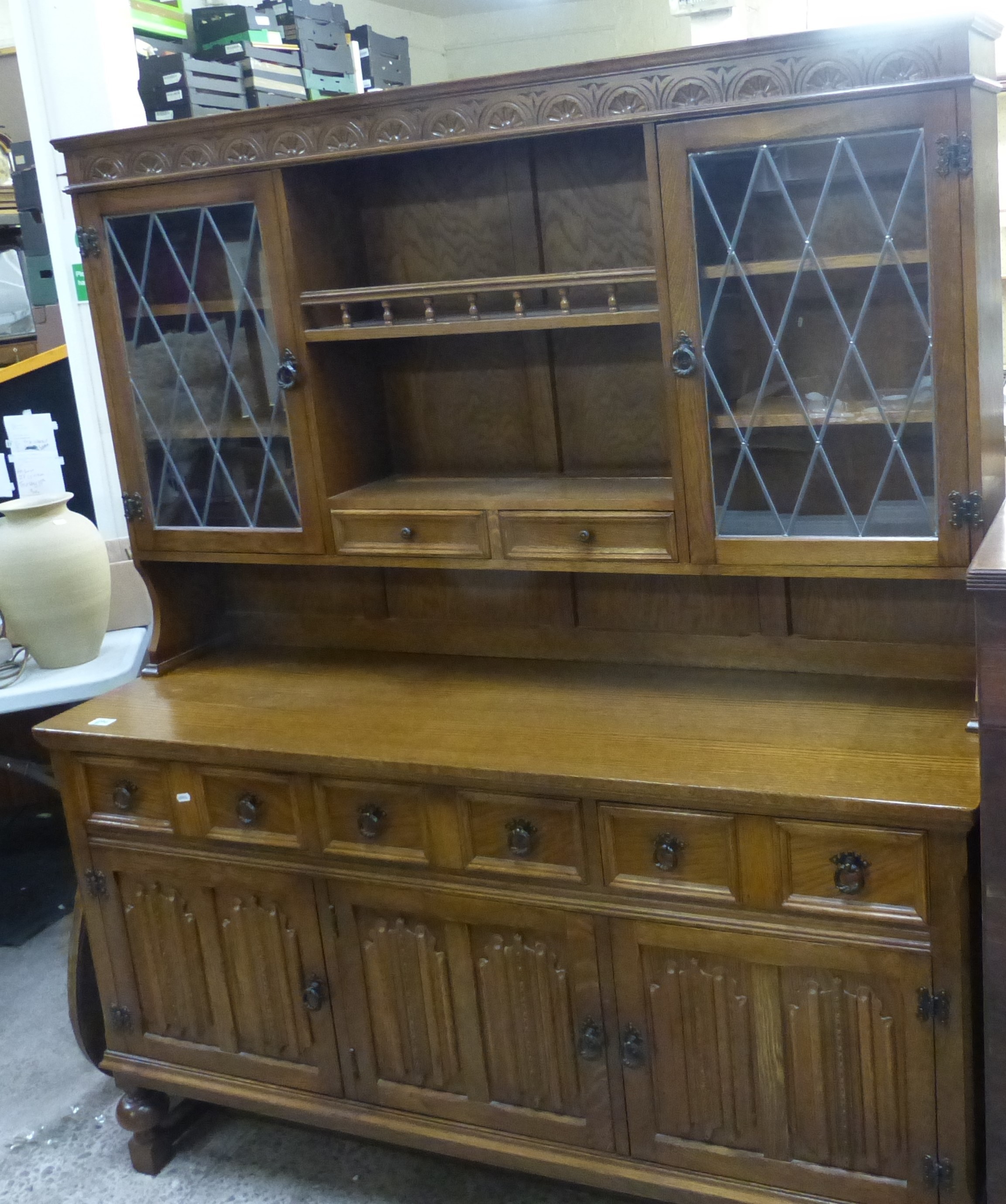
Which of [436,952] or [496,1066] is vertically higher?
[436,952]

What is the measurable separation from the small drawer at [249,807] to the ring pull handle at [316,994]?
0.83ft

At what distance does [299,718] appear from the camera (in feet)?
6.98

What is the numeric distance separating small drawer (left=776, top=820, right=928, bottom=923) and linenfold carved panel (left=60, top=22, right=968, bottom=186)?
1.00 m

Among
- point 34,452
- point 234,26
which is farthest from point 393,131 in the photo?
point 34,452

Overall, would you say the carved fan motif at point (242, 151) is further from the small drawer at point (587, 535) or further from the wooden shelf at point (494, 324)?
the small drawer at point (587, 535)


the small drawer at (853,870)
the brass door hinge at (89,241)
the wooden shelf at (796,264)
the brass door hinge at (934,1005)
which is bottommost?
the brass door hinge at (934,1005)

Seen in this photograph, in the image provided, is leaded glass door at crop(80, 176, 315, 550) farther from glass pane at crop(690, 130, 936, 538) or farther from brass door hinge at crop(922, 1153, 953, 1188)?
brass door hinge at crop(922, 1153, 953, 1188)

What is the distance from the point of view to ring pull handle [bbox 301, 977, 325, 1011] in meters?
2.12

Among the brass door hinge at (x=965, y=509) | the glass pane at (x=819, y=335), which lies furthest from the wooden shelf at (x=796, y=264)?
the brass door hinge at (x=965, y=509)

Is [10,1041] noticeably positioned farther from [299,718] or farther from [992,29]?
[992,29]

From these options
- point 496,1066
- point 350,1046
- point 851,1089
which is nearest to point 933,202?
point 851,1089

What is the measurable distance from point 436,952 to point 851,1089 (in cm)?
67

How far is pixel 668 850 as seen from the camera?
1769mm

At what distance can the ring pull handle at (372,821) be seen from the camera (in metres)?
1.97
